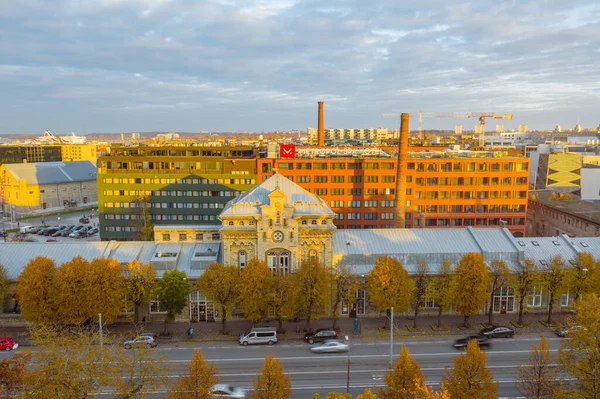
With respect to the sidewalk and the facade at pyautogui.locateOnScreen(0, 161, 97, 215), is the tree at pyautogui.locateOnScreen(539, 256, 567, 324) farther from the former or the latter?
the facade at pyautogui.locateOnScreen(0, 161, 97, 215)

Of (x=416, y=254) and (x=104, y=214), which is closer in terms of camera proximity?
(x=416, y=254)

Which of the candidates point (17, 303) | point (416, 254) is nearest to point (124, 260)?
point (17, 303)

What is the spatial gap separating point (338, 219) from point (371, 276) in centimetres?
5905

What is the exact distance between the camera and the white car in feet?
154

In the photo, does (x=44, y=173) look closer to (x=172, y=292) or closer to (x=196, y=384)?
(x=172, y=292)

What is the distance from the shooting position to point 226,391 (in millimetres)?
47312

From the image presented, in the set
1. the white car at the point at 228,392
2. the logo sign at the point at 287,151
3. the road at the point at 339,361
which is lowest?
the road at the point at 339,361

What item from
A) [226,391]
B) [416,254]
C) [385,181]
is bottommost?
[226,391]

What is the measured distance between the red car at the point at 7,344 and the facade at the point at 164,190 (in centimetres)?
6860

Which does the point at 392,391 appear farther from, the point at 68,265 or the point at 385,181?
the point at 385,181

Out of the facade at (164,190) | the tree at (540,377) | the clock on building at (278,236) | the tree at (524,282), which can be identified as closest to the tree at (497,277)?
the tree at (524,282)

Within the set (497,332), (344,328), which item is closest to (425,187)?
(497,332)

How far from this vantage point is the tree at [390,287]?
63.2m

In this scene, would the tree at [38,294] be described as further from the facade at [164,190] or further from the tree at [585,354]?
the facade at [164,190]
